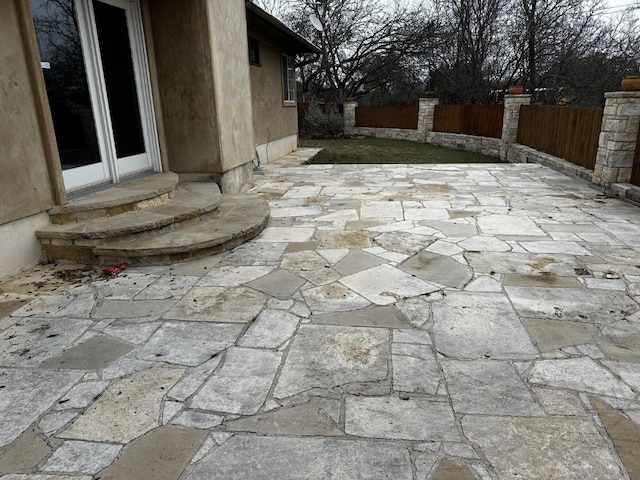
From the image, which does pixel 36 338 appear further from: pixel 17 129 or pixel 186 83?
pixel 186 83

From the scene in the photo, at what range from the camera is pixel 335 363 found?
223 cm

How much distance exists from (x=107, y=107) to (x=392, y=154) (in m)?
8.65

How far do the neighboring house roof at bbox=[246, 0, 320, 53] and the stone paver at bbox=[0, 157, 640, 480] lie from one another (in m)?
5.16

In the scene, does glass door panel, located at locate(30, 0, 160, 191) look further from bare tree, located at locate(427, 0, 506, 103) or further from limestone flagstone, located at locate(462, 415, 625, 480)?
bare tree, located at locate(427, 0, 506, 103)

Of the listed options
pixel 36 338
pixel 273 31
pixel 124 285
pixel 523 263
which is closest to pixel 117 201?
pixel 124 285

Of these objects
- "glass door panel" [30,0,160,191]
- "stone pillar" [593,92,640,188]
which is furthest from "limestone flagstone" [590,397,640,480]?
"stone pillar" [593,92,640,188]

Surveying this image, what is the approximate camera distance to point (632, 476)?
1528mm

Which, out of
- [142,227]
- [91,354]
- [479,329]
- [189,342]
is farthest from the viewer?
[142,227]

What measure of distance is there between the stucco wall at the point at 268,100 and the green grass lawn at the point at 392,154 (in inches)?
48.5

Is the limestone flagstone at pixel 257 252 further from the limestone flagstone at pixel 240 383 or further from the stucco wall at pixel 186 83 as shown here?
the stucco wall at pixel 186 83

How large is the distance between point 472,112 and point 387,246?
10591mm

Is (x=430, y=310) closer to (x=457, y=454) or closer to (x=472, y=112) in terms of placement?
(x=457, y=454)

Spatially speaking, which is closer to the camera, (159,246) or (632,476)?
(632,476)

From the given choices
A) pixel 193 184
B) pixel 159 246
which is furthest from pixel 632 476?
pixel 193 184
